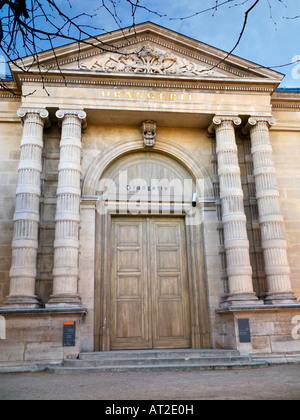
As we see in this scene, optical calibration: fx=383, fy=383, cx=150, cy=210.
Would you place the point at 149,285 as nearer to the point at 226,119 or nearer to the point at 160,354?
the point at 160,354

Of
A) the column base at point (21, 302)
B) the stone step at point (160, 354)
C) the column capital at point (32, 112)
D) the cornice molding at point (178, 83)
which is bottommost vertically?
the stone step at point (160, 354)

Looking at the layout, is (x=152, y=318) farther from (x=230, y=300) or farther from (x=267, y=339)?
(x=267, y=339)

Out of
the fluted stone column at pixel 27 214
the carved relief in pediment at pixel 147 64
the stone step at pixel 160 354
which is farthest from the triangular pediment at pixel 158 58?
the stone step at pixel 160 354

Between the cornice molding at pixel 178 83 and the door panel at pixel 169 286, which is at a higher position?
the cornice molding at pixel 178 83

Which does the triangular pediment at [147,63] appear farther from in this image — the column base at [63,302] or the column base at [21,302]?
the column base at [21,302]

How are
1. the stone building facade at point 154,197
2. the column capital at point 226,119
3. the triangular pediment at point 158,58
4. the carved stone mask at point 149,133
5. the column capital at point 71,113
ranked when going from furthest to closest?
the carved stone mask at point 149,133 → the column capital at point 226,119 → the triangular pediment at point 158,58 → the column capital at point 71,113 → the stone building facade at point 154,197

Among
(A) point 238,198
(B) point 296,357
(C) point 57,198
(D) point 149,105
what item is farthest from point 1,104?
(B) point 296,357

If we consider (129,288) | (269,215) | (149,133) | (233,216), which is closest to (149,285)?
(129,288)

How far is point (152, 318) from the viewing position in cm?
1147

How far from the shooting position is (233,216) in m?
11.2

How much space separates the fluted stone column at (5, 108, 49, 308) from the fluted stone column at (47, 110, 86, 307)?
57cm

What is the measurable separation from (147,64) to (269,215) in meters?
6.05

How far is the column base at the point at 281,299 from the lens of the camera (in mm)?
10430

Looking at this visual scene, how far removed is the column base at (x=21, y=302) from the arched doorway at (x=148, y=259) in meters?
1.96
